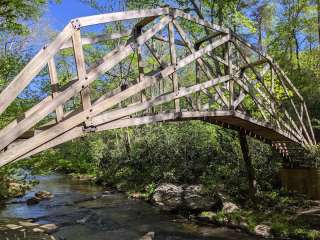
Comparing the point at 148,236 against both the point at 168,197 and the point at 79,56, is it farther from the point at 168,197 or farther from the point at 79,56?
the point at 79,56

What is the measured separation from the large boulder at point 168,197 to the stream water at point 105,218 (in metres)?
0.47

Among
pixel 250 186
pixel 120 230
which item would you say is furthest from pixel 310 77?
pixel 120 230

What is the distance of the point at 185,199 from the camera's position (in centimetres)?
1789

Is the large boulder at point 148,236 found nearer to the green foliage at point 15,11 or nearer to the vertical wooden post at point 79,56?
the vertical wooden post at point 79,56

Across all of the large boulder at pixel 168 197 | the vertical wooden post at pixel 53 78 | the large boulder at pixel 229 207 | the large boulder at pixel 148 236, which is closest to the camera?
the vertical wooden post at pixel 53 78

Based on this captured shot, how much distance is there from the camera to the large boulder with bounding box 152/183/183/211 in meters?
18.2

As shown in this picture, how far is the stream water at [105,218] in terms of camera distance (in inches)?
566

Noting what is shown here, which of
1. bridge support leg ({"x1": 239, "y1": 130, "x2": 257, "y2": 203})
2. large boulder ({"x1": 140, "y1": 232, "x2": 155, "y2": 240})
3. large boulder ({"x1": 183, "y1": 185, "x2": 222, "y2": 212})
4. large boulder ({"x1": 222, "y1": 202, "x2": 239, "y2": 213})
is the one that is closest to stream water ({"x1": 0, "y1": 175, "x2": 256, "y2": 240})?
large boulder ({"x1": 140, "y1": 232, "x2": 155, "y2": 240})

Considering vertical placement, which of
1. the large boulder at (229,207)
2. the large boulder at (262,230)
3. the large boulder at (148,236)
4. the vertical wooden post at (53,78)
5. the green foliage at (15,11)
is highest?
the green foliage at (15,11)

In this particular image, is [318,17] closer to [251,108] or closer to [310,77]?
[310,77]

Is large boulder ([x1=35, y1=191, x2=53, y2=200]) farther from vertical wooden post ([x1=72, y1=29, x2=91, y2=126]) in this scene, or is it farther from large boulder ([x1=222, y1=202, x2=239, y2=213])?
vertical wooden post ([x1=72, y1=29, x2=91, y2=126])

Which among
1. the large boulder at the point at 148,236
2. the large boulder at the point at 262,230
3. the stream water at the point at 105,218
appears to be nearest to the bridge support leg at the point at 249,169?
the large boulder at the point at 262,230

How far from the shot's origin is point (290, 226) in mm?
13883

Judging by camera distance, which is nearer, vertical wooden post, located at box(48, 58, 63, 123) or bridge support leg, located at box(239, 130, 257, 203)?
vertical wooden post, located at box(48, 58, 63, 123)
